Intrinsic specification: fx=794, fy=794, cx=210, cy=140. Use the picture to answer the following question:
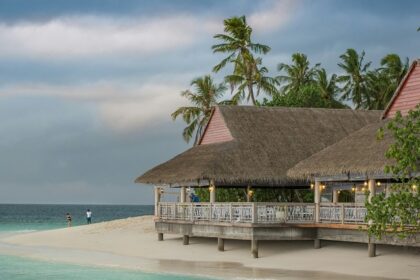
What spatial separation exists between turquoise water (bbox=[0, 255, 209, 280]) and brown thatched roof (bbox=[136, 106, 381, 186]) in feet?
19.7

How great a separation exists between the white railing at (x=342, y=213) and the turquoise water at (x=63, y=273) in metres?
6.18

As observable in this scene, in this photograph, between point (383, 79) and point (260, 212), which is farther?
point (383, 79)

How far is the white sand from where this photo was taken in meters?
24.6

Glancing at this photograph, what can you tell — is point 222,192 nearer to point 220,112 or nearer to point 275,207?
point 220,112

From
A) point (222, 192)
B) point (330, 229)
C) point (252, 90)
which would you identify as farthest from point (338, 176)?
point (252, 90)

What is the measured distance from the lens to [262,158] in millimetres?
32656

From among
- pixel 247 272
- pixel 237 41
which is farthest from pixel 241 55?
pixel 247 272

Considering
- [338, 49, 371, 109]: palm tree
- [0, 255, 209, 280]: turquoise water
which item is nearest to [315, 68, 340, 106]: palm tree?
[338, 49, 371, 109]: palm tree

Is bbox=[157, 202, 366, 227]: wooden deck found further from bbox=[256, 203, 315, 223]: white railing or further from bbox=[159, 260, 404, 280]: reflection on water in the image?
bbox=[159, 260, 404, 280]: reflection on water

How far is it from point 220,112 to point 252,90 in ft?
52.1

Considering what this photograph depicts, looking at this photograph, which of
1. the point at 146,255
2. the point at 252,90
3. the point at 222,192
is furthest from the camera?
the point at 252,90

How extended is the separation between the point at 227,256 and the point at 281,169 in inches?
192

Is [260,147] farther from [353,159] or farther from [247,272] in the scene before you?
[247,272]

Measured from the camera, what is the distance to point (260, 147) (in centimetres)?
3322
